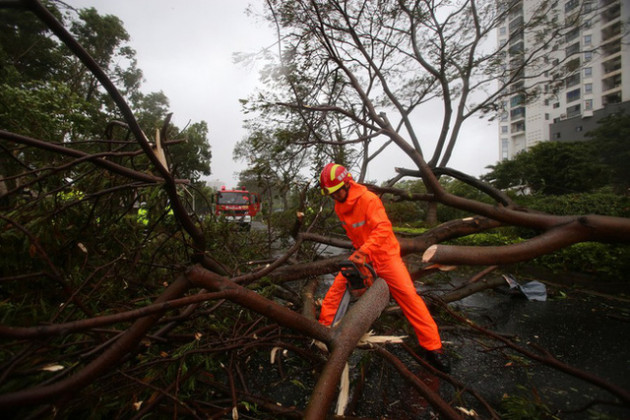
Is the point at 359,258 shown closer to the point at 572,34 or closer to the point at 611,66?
the point at 572,34

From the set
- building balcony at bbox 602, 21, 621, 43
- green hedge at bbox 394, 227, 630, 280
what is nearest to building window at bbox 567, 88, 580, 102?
building balcony at bbox 602, 21, 621, 43

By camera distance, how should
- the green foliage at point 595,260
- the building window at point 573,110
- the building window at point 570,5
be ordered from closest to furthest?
A: 1. the green foliage at point 595,260
2. the building window at point 570,5
3. the building window at point 573,110

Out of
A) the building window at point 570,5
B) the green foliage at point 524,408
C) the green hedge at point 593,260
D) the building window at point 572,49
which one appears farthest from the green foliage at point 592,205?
the green foliage at point 524,408

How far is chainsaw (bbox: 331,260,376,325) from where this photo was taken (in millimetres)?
1988

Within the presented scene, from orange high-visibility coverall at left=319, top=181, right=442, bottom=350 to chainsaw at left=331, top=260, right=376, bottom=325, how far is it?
183 millimetres

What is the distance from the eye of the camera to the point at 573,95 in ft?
118

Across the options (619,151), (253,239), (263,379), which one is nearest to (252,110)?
(253,239)

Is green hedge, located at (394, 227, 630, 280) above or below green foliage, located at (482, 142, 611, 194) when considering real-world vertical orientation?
below

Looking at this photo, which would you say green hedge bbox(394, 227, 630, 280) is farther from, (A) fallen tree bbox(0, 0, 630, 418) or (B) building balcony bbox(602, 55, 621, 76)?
(B) building balcony bbox(602, 55, 621, 76)

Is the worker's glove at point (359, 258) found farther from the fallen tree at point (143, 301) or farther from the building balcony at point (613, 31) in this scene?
the building balcony at point (613, 31)

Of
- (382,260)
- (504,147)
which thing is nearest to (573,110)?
(504,147)

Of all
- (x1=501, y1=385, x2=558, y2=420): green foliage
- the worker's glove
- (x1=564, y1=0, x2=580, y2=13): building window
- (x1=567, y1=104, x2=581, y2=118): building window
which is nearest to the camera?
(x1=501, y1=385, x2=558, y2=420): green foliage

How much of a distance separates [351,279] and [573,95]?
50.9 meters

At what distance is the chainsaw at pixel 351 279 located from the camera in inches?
78.3
